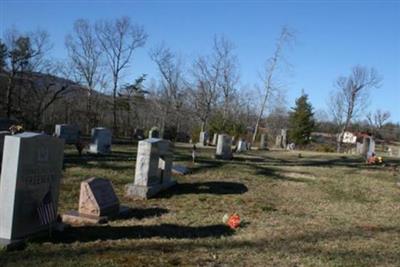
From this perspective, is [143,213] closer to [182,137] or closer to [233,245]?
[233,245]

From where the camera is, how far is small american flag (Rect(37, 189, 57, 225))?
7605mm

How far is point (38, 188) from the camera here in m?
7.64

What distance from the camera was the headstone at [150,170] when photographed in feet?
40.2

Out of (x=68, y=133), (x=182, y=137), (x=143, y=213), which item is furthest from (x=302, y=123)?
(x=143, y=213)

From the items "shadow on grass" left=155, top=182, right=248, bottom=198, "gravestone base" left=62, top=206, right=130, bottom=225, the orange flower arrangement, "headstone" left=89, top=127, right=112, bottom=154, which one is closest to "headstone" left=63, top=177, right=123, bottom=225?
"gravestone base" left=62, top=206, right=130, bottom=225

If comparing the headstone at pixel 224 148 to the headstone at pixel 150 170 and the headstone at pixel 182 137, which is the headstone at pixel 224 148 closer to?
the headstone at pixel 150 170

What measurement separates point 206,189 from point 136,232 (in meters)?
5.31

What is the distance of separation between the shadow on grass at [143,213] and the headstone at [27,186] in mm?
2075

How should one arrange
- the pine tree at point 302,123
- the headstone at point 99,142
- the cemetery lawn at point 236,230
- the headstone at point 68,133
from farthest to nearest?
the pine tree at point 302,123 → the headstone at point 68,133 → the headstone at point 99,142 → the cemetery lawn at point 236,230

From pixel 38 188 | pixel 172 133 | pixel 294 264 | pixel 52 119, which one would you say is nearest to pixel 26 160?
pixel 38 188

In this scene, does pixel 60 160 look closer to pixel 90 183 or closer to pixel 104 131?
pixel 90 183

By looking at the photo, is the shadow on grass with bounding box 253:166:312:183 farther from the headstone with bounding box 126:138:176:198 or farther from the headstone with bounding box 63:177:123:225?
the headstone with bounding box 63:177:123:225

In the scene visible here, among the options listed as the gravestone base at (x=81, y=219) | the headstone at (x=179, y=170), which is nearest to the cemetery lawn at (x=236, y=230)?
the gravestone base at (x=81, y=219)

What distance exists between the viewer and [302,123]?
222 feet
